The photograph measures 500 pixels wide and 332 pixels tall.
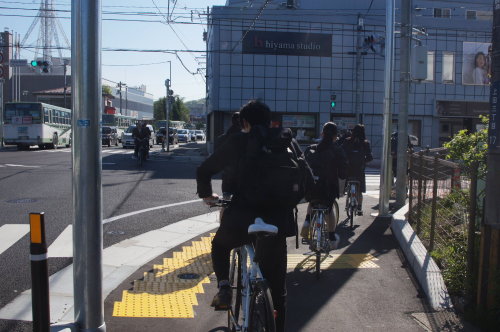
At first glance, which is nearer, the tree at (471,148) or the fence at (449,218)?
the fence at (449,218)

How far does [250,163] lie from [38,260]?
1.45 metres

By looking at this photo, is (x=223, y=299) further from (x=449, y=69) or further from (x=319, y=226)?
(x=449, y=69)

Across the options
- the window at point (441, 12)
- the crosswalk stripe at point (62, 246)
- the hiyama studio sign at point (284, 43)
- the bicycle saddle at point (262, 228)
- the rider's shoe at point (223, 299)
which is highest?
the window at point (441, 12)

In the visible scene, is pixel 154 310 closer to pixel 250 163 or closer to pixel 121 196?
pixel 250 163

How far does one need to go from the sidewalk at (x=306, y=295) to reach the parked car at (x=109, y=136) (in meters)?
40.2

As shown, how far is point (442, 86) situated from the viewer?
3206 cm

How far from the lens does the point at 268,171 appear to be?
3.57m

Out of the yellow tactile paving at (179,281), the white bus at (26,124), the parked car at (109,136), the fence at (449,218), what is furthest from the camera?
the parked car at (109,136)

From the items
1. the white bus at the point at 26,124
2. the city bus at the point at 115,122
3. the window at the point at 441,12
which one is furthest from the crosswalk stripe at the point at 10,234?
the city bus at the point at 115,122

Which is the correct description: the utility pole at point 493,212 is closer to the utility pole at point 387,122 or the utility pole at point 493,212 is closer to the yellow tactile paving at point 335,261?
the yellow tactile paving at point 335,261

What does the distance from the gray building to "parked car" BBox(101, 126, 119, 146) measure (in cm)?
1773

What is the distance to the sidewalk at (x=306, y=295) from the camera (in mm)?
4645

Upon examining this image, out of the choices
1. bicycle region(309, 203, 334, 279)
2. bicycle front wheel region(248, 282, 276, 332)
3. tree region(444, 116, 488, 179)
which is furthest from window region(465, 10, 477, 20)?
bicycle front wheel region(248, 282, 276, 332)

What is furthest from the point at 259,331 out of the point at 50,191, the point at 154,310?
the point at 50,191
